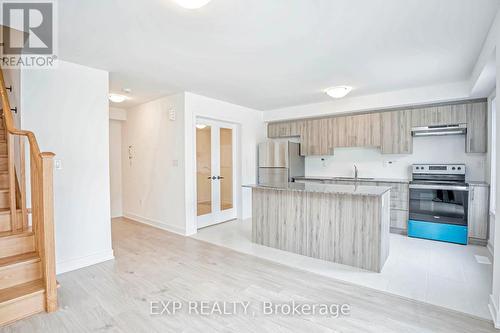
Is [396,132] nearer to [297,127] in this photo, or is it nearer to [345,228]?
[297,127]

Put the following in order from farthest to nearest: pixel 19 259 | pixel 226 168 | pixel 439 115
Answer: pixel 226 168 → pixel 439 115 → pixel 19 259

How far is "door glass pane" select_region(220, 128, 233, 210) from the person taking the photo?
18.0ft

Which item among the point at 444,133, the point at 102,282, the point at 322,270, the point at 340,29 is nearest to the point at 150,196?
the point at 102,282

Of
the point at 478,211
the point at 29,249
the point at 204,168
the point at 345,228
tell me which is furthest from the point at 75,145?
the point at 478,211

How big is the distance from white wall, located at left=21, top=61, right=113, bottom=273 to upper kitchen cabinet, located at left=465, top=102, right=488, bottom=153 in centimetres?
552

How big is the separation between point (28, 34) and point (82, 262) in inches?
102

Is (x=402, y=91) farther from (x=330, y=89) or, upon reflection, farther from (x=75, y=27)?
(x=75, y=27)

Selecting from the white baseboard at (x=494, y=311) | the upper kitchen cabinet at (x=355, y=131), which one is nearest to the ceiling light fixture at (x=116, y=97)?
the upper kitchen cabinet at (x=355, y=131)

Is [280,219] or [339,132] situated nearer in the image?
[280,219]

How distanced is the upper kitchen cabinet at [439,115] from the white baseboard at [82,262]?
535cm

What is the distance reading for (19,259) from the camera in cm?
230

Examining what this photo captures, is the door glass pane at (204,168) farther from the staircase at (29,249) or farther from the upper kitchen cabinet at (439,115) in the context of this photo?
the upper kitchen cabinet at (439,115)

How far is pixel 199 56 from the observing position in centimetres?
297

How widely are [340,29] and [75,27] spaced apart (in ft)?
8.04
